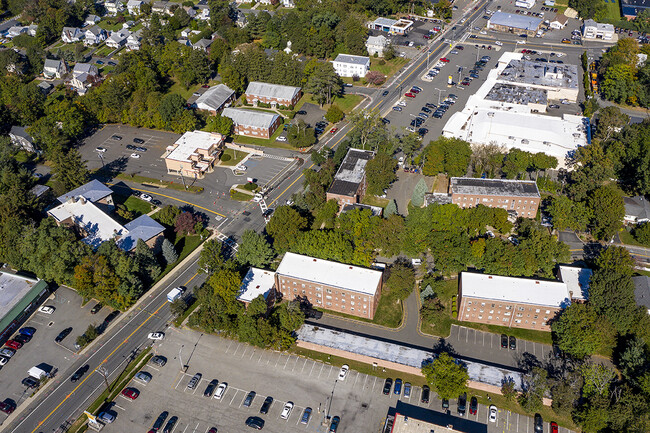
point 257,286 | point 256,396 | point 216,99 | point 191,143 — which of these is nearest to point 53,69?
point 216,99

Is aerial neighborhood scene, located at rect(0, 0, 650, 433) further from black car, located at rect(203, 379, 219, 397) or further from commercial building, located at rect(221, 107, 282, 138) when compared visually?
commercial building, located at rect(221, 107, 282, 138)

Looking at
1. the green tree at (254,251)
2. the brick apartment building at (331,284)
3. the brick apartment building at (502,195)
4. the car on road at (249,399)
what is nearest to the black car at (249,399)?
the car on road at (249,399)

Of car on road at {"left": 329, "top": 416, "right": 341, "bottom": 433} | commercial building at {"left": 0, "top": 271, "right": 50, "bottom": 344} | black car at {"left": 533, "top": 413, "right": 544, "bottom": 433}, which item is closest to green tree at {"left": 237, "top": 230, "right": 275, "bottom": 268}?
car on road at {"left": 329, "top": 416, "right": 341, "bottom": 433}

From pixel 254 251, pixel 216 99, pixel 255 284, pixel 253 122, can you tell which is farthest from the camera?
pixel 216 99

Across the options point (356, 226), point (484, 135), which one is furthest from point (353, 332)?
point (484, 135)

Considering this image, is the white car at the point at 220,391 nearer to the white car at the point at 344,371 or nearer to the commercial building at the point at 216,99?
the white car at the point at 344,371

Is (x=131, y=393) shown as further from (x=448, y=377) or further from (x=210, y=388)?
(x=448, y=377)

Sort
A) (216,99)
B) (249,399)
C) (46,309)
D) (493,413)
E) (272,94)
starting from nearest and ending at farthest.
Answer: (493,413) < (249,399) < (46,309) < (216,99) < (272,94)
